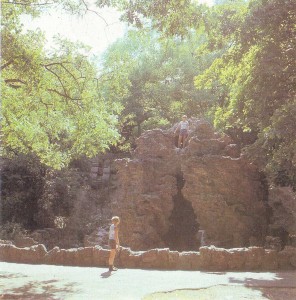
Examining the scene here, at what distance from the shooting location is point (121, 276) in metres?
9.83

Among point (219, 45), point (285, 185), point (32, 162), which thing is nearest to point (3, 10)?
point (219, 45)

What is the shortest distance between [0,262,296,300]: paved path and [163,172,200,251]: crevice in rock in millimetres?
6343

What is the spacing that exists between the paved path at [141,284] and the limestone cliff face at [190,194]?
528 cm

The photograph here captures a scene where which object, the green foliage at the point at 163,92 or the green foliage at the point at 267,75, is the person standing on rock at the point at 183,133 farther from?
the green foliage at the point at 163,92

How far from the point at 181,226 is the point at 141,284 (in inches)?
370

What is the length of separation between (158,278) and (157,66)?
25063 millimetres

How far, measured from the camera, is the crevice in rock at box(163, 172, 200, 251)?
1712cm

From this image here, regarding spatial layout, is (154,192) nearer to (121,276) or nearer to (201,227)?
(201,227)

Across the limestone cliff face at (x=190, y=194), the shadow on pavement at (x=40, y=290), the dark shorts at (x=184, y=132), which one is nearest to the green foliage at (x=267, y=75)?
the limestone cliff face at (x=190, y=194)

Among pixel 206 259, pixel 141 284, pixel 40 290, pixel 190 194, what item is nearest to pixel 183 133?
pixel 190 194

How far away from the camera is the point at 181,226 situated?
17.9 meters

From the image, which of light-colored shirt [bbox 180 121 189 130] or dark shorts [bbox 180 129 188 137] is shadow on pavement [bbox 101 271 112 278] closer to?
dark shorts [bbox 180 129 188 137]

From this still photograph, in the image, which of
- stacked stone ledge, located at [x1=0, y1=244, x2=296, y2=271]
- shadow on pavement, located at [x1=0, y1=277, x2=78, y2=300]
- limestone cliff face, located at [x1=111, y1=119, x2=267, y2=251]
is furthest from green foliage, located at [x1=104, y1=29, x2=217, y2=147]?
shadow on pavement, located at [x1=0, y1=277, x2=78, y2=300]

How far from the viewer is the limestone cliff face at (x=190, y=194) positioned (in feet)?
51.6
